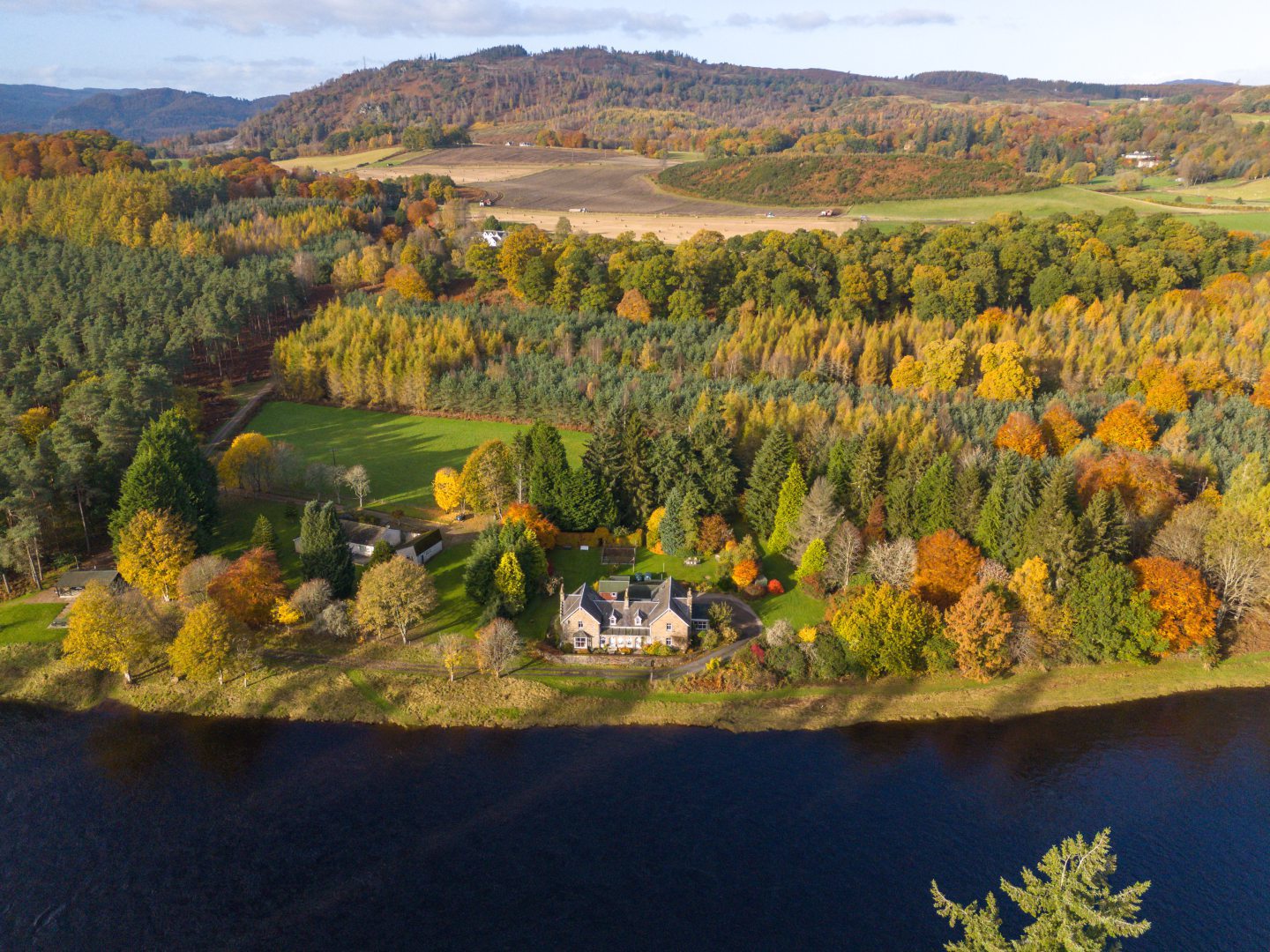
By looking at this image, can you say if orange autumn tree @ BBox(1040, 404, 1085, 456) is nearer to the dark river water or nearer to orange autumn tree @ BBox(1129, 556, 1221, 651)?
orange autumn tree @ BBox(1129, 556, 1221, 651)

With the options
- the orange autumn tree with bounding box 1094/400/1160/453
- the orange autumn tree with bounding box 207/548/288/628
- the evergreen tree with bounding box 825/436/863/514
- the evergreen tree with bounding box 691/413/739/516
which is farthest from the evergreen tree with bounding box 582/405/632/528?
the orange autumn tree with bounding box 1094/400/1160/453

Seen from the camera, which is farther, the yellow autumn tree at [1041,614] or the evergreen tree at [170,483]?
the evergreen tree at [170,483]

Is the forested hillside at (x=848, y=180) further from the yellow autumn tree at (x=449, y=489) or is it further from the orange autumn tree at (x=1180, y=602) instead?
the orange autumn tree at (x=1180, y=602)

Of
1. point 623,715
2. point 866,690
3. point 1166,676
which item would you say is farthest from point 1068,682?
point 623,715

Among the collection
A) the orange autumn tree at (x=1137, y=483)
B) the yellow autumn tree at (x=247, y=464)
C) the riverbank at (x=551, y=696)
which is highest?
the orange autumn tree at (x=1137, y=483)

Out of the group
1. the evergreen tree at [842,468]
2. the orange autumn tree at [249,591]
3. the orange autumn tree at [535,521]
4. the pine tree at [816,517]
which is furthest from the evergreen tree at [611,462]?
the orange autumn tree at [249,591]

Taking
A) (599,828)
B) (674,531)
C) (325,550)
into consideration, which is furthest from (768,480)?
(325,550)

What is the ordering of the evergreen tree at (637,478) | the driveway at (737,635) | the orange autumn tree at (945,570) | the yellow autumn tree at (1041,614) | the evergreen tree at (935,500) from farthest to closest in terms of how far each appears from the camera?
the evergreen tree at (637,478)
the evergreen tree at (935,500)
the orange autumn tree at (945,570)
the yellow autumn tree at (1041,614)
the driveway at (737,635)

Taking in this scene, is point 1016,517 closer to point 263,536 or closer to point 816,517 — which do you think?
point 816,517
